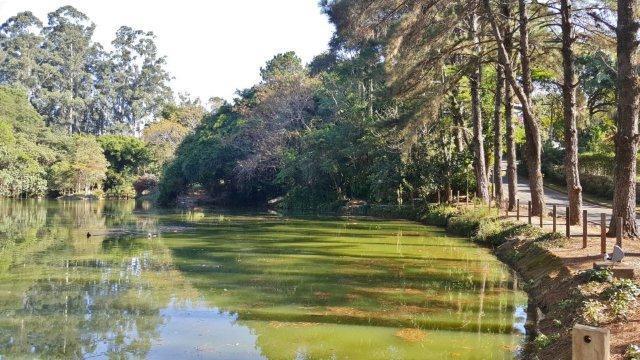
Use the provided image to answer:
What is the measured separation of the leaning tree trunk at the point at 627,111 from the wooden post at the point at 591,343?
10.1 m

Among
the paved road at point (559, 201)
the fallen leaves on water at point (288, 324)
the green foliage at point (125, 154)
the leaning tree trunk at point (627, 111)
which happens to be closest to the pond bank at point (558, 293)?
the leaning tree trunk at point (627, 111)

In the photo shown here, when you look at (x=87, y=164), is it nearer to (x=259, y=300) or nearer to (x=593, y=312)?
(x=259, y=300)

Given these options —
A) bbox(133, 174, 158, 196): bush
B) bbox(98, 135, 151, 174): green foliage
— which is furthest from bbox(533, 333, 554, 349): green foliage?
bbox(98, 135, 151, 174): green foliage

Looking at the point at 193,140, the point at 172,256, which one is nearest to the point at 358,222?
the point at 172,256

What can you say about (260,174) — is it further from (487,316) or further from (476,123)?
(487,316)

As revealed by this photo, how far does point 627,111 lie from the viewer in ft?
41.4

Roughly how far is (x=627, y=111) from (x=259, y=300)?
26.5 ft

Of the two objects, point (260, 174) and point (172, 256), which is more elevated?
point (260, 174)

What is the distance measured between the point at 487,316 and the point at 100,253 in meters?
12.2

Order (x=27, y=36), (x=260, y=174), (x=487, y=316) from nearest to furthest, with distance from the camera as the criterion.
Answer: (x=487, y=316), (x=260, y=174), (x=27, y=36)

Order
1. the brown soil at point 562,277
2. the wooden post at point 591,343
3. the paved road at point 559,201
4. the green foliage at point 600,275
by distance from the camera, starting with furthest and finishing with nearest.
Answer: the paved road at point 559,201 < the green foliage at point 600,275 < the brown soil at point 562,277 < the wooden post at point 591,343

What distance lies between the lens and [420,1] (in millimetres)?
17609

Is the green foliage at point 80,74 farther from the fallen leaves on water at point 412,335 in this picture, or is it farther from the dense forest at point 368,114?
the fallen leaves on water at point 412,335

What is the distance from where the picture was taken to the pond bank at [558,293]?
23.4 feet
